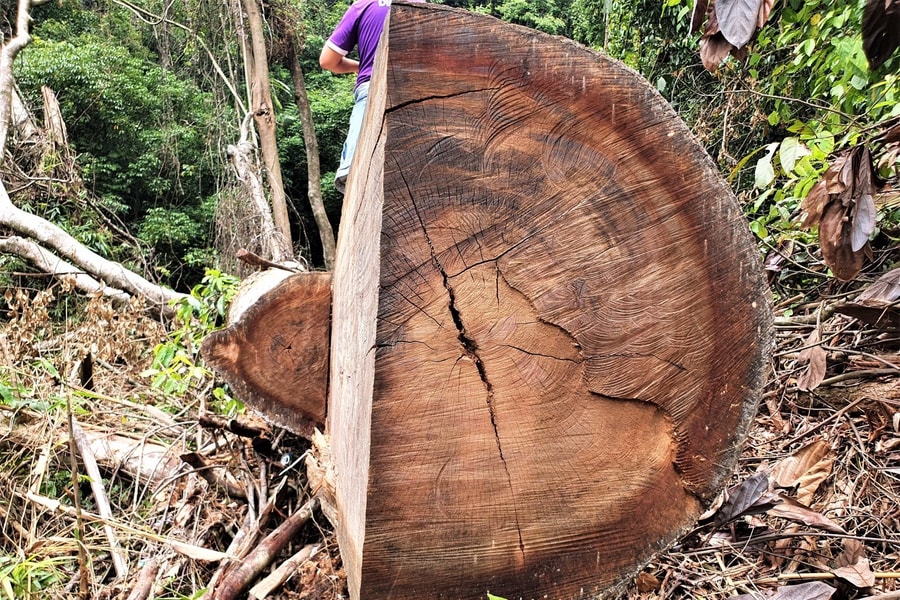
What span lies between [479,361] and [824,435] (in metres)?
1.31

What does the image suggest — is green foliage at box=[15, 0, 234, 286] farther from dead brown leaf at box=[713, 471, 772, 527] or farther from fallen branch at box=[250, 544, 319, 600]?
dead brown leaf at box=[713, 471, 772, 527]

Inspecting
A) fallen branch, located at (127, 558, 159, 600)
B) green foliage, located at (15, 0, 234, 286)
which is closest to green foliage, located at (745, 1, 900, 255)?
fallen branch, located at (127, 558, 159, 600)

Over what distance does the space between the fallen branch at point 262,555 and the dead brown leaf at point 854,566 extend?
1.22 metres

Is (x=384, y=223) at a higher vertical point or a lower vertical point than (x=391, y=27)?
lower

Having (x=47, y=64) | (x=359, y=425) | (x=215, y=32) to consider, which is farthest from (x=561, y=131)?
(x=47, y=64)

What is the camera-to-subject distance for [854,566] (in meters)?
1.16

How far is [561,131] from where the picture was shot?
2.90ft

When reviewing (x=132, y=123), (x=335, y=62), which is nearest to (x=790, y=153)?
(x=335, y=62)

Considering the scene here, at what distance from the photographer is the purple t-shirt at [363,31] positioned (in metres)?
2.35

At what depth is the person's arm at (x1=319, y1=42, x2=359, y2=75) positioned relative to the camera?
2.48 meters

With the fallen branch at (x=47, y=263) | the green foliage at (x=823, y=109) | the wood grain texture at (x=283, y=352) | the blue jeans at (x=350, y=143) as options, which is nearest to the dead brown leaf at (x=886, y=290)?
the green foliage at (x=823, y=109)

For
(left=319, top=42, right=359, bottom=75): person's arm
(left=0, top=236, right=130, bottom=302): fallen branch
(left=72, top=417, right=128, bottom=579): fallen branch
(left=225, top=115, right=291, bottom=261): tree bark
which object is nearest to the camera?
(left=72, top=417, right=128, bottom=579): fallen branch

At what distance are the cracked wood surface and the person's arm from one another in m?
1.75

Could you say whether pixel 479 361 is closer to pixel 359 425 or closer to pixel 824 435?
pixel 359 425
